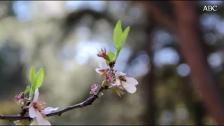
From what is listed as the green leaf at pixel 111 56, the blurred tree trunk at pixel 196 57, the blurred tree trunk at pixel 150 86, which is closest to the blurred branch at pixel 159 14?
the blurred tree trunk at pixel 196 57

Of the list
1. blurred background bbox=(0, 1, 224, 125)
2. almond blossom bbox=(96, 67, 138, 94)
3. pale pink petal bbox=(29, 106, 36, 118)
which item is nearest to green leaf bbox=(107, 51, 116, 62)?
almond blossom bbox=(96, 67, 138, 94)

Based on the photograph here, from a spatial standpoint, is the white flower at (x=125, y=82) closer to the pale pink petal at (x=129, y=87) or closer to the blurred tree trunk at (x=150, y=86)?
the pale pink petal at (x=129, y=87)

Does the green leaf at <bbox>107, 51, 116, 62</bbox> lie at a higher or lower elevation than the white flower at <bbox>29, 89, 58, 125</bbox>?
higher

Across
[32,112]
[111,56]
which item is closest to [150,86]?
[111,56]

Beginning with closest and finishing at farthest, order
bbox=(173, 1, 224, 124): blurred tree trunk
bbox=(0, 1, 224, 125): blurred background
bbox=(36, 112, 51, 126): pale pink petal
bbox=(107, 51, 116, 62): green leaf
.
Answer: bbox=(36, 112, 51, 126): pale pink petal < bbox=(107, 51, 116, 62): green leaf < bbox=(173, 1, 224, 124): blurred tree trunk < bbox=(0, 1, 224, 125): blurred background

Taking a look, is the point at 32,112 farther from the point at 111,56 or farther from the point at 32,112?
the point at 111,56

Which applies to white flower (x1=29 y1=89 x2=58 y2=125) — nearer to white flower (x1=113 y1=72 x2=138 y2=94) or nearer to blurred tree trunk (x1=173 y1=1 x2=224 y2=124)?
white flower (x1=113 y1=72 x2=138 y2=94)
